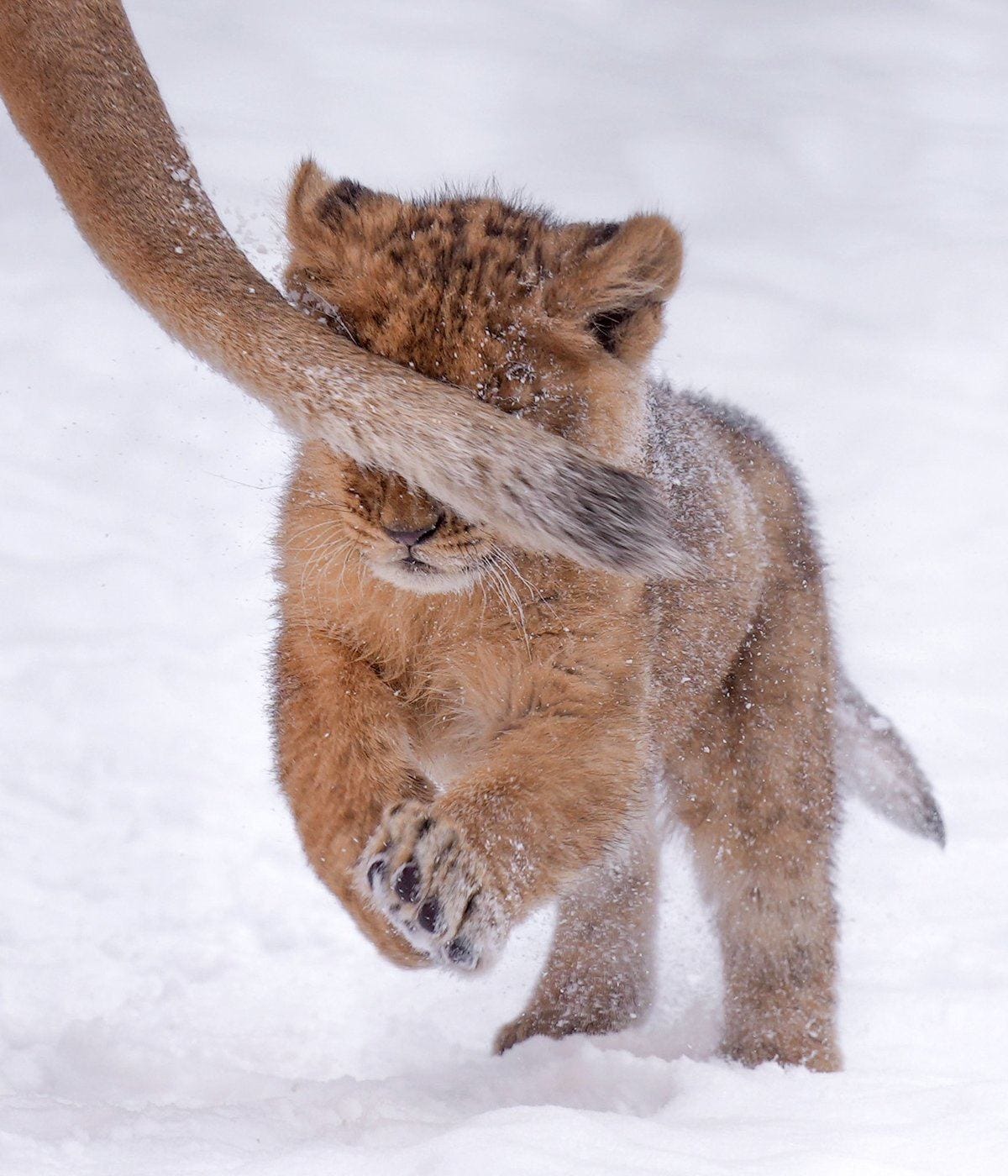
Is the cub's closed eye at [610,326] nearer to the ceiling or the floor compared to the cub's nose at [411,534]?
nearer to the ceiling

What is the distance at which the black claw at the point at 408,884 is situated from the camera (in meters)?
2.48

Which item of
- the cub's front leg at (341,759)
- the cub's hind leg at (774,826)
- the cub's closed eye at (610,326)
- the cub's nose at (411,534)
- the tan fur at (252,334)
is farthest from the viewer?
the cub's hind leg at (774,826)

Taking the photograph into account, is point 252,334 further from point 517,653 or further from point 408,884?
point 408,884

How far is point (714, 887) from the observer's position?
3.81 metres

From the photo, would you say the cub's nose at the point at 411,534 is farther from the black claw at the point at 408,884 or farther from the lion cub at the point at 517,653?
the black claw at the point at 408,884

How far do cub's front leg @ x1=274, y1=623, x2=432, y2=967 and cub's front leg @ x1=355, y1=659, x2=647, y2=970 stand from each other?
0.11 m

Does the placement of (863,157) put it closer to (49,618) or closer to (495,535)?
(49,618)

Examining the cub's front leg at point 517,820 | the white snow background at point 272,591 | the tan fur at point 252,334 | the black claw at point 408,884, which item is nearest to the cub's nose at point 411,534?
the tan fur at point 252,334

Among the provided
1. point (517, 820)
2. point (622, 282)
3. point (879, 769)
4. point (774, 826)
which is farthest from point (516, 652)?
point (879, 769)

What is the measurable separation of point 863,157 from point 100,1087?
6.39 meters

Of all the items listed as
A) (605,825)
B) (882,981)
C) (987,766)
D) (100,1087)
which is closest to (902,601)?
(987,766)

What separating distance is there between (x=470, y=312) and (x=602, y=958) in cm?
187

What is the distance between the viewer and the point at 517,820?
2697mm

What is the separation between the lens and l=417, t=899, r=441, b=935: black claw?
249 cm
